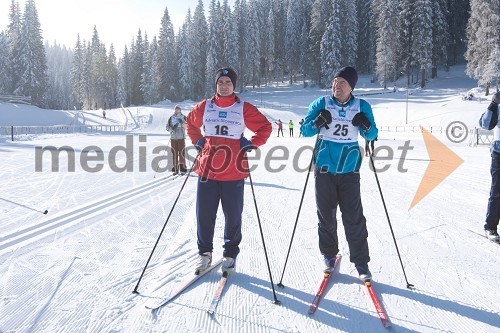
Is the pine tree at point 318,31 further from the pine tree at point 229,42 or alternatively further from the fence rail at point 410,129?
the fence rail at point 410,129

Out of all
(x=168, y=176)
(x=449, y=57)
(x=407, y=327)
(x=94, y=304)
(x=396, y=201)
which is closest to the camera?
(x=407, y=327)

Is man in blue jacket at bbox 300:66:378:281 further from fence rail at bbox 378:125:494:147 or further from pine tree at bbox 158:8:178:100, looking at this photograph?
pine tree at bbox 158:8:178:100

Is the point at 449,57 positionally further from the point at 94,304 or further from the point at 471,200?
the point at 94,304

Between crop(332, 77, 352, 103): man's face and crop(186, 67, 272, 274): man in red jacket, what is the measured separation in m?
0.78

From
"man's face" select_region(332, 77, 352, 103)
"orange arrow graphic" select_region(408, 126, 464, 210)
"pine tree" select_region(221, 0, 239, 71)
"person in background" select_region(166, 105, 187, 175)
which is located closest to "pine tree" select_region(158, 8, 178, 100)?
"pine tree" select_region(221, 0, 239, 71)

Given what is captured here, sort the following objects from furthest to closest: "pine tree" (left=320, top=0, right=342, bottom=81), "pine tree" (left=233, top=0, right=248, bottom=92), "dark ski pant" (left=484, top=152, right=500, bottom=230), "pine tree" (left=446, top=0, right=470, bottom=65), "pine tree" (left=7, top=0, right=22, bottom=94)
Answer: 1. "pine tree" (left=233, top=0, right=248, bottom=92)
2. "pine tree" (left=446, top=0, right=470, bottom=65)
3. "pine tree" (left=320, top=0, right=342, bottom=81)
4. "pine tree" (left=7, top=0, right=22, bottom=94)
5. "dark ski pant" (left=484, top=152, right=500, bottom=230)

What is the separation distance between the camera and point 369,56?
6016 cm

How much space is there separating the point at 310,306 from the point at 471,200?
220 inches

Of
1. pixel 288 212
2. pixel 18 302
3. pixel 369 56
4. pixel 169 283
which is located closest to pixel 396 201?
pixel 288 212

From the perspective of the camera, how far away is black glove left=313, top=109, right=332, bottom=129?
3.35 meters

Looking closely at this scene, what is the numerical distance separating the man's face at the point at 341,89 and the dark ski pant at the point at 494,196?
2.53 meters

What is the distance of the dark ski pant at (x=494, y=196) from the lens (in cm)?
452

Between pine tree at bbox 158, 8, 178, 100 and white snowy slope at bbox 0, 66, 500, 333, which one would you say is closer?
white snowy slope at bbox 0, 66, 500, 333

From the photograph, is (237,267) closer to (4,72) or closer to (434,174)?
(434,174)
